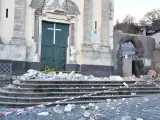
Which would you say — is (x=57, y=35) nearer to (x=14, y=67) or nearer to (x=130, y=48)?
(x=14, y=67)

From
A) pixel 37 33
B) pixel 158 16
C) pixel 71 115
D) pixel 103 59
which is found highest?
pixel 158 16

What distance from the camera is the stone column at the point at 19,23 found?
52.4 ft

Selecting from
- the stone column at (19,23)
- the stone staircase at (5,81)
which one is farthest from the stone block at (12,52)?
the stone staircase at (5,81)

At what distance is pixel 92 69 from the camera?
17938 mm

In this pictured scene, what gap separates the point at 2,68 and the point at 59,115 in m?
7.79

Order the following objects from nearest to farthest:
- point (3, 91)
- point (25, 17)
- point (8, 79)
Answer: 1. point (3, 91)
2. point (8, 79)
3. point (25, 17)

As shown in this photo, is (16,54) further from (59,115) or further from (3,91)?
(59,115)

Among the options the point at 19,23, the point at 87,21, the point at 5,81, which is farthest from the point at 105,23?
the point at 5,81

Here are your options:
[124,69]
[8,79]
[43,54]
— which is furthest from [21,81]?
[124,69]

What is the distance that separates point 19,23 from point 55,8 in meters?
2.21

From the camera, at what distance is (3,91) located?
35.0 feet

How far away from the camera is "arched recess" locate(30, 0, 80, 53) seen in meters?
16.8

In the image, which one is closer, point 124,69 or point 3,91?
point 3,91

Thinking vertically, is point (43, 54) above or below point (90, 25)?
below
